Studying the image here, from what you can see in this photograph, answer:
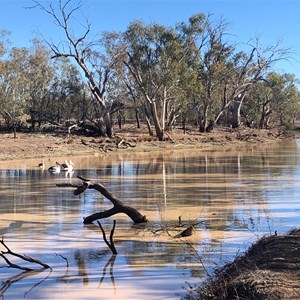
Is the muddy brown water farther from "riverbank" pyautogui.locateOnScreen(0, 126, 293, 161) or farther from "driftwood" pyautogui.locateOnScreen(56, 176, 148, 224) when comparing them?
"riverbank" pyautogui.locateOnScreen(0, 126, 293, 161)

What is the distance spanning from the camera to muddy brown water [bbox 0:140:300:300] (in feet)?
22.2

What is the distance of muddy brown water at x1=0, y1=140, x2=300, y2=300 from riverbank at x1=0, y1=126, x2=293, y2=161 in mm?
11626

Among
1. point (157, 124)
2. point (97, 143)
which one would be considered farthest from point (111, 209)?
point (157, 124)

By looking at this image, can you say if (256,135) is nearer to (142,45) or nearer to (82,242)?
(142,45)

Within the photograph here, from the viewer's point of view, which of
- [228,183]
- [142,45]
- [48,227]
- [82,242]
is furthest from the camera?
[142,45]

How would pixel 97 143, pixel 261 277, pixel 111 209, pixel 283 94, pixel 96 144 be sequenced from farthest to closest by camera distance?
pixel 283 94 < pixel 97 143 < pixel 96 144 < pixel 111 209 < pixel 261 277

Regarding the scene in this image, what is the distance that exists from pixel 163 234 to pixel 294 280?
4.63 metres

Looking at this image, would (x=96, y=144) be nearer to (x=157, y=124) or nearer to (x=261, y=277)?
(x=157, y=124)

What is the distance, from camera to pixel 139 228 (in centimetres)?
1035

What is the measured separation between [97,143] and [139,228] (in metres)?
28.0

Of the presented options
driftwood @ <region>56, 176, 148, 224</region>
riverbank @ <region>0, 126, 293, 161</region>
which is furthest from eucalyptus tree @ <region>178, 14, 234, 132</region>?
driftwood @ <region>56, 176, 148, 224</region>

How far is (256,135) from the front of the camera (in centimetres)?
5581

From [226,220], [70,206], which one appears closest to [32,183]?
[70,206]

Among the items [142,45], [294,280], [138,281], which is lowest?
[138,281]
